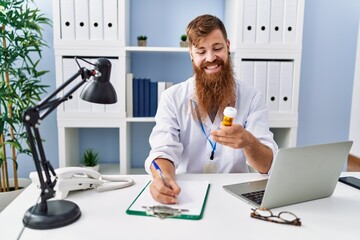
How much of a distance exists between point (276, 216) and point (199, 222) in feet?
0.73

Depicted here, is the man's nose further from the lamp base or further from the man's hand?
the lamp base

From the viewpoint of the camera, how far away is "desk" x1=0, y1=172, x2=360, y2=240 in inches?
32.5

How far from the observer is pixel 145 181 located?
126cm

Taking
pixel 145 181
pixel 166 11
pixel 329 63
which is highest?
pixel 166 11

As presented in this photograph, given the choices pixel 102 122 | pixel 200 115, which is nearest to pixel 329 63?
pixel 200 115

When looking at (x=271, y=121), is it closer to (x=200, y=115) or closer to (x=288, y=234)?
(x=200, y=115)

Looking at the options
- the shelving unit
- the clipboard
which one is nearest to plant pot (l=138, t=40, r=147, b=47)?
the shelving unit

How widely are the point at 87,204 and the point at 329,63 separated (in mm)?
2299

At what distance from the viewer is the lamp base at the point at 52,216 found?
85cm

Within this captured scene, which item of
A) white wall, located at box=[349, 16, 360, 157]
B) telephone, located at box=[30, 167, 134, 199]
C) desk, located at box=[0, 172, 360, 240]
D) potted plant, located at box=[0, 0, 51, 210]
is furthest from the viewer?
white wall, located at box=[349, 16, 360, 157]

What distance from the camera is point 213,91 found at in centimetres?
162

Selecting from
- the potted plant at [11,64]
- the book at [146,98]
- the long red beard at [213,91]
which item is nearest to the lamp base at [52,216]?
the long red beard at [213,91]

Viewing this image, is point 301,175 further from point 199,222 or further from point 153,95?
point 153,95

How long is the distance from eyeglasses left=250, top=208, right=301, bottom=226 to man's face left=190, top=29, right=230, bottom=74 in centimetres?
82
